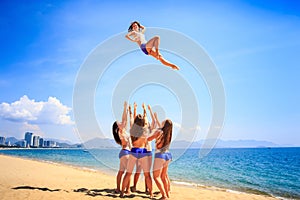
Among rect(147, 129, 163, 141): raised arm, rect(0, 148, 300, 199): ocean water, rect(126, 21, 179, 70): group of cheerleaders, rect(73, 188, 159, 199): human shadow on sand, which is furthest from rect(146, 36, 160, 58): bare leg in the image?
rect(73, 188, 159, 199): human shadow on sand

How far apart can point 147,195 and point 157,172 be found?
157 centimetres

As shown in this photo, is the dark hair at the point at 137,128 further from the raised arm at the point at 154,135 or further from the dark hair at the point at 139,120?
the raised arm at the point at 154,135

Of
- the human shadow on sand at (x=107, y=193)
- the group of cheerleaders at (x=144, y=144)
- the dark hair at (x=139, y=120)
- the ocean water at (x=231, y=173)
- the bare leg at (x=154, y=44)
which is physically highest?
the bare leg at (x=154, y=44)

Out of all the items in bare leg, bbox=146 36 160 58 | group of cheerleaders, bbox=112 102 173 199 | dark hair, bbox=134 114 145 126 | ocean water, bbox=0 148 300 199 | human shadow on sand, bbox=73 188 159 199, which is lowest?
ocean water, bbox=0 148 300 199

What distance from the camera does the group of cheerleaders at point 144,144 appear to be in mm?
7512

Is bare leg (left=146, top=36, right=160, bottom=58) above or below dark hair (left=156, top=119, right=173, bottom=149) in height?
above

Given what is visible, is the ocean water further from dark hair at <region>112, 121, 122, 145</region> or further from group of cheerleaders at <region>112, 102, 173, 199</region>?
dark hair at <region>112, 121, 122, 145</region>

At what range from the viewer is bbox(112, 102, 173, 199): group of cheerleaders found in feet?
24.6

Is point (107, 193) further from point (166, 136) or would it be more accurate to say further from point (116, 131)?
point (166, 136)

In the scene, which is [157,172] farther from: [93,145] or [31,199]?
[31,199]

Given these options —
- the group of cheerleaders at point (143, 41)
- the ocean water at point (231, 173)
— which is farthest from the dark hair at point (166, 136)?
the ocean water at point (231, 173)

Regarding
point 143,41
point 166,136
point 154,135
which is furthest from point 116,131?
point 143,41

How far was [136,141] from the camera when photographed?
302 inches

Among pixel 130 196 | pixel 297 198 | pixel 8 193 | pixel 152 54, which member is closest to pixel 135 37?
pixel 152 54
